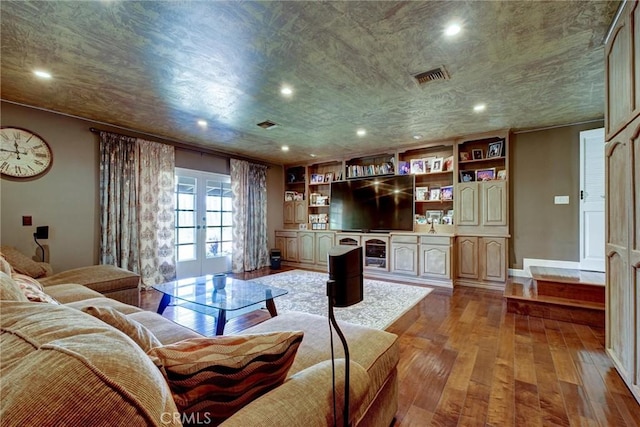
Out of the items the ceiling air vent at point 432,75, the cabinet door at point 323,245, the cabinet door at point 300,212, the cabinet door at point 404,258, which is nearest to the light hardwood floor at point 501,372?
the cabinet door at point 404,258

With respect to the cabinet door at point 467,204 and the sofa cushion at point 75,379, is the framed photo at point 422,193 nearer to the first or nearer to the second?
the cabinet door at point 467,204

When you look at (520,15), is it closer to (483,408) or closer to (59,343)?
(483,408)

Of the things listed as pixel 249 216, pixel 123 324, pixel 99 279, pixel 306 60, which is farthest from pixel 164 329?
pixel 249 216

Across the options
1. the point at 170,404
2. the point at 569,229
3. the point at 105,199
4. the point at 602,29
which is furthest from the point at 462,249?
the point at 105,199

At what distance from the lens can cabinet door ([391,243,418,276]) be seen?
476 cm

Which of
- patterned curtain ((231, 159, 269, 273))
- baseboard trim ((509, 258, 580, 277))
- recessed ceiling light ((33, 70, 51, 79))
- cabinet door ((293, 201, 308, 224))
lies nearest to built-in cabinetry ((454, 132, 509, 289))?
baseboard trim ((509, 258, 580, 277))

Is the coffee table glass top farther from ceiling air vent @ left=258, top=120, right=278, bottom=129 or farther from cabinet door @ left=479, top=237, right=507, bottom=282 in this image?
cabinet door @ left=479, top=237, right=507, bottom=282

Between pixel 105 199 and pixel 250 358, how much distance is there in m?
4.17

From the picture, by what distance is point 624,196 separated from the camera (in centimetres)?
180

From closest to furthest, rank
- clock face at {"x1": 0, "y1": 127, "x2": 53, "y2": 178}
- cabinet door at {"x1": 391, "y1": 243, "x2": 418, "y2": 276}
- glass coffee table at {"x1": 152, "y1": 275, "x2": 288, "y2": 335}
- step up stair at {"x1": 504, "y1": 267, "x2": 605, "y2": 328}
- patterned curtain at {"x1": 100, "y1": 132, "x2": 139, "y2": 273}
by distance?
glass coffee table at {"x1": 152, "y1": 275, "x2": 288, "y2": 335}, step up stair at {"x1": 504, "y1": 267, "x2": 605, "y2": 328}, clock face at {"x1": 0, "y1": 127, "x2": 53, "y2": 178}, patterned curtain at {"x1": 100, "y1": 132, "x2": 139, "y2": 273}, cabinet door at {"x1": 391, "y1": 243, "x2": 418, "y2": 276}

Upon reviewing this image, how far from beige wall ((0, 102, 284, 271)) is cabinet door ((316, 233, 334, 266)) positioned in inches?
145

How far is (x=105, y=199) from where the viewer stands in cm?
385

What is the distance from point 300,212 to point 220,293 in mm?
3955

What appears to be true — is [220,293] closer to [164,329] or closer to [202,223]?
[164,329]
